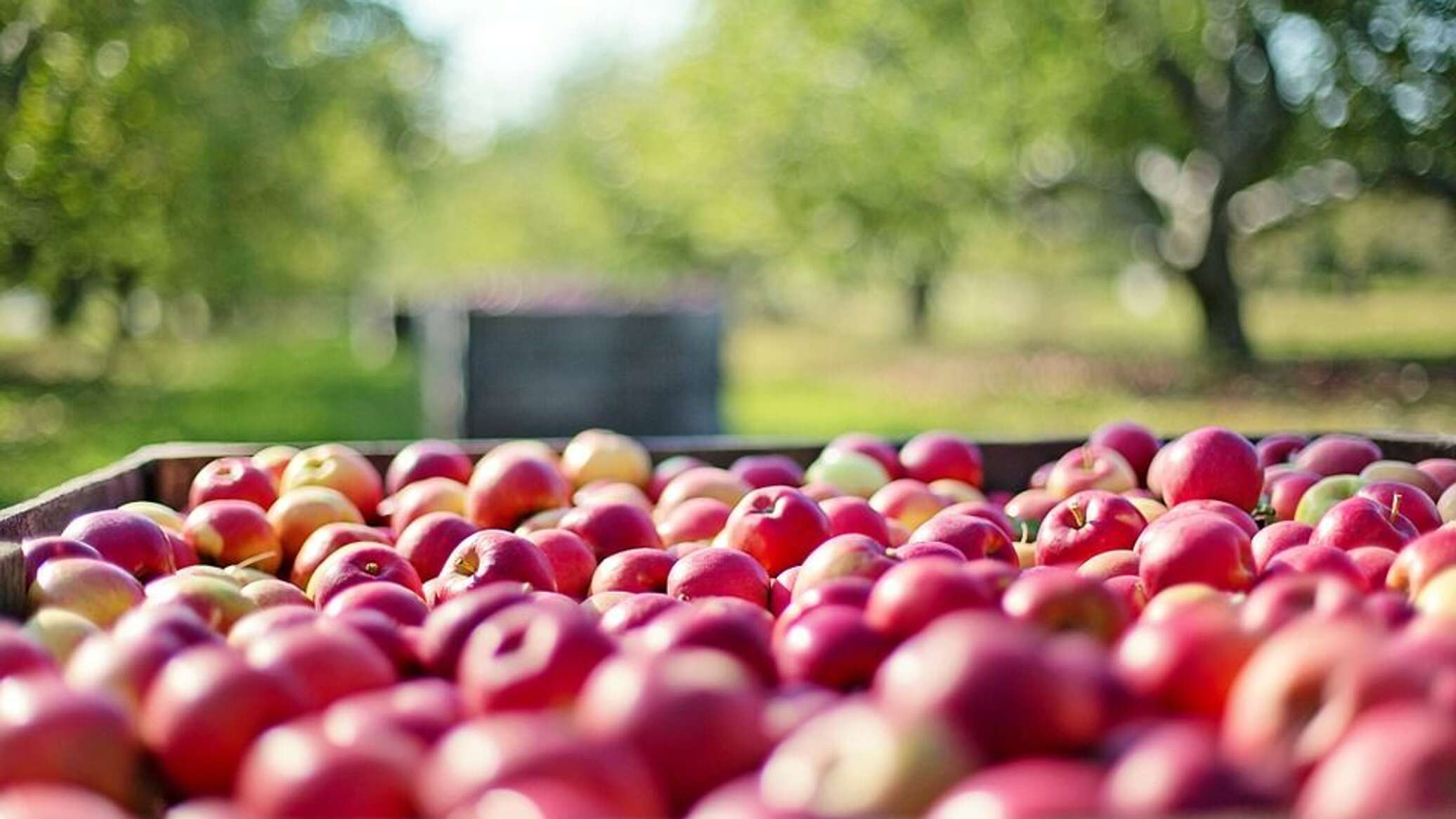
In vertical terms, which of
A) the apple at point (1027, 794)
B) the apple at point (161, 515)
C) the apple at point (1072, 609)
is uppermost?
the apple at point (1072, 609)

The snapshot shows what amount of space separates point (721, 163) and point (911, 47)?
4.32 meters

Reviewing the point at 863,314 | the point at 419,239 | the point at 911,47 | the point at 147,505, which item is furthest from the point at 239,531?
the point at 419,239

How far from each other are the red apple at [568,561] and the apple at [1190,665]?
1.50 m

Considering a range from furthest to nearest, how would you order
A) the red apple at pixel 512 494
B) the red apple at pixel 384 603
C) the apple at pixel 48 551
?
the red apple at pixel 512 494, the apple at pixel 48 551, the red apple at pixel 384 603

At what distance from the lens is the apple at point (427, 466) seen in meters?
4.18

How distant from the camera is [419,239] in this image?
251 feet

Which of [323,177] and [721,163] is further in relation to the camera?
[323,177]

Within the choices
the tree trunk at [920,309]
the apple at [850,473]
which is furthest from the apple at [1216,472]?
the tree trunk at [920,309]

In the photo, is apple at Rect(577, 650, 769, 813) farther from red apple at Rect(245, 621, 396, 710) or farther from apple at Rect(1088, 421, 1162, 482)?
apple at Rect(1088, 421, 1162, 482)

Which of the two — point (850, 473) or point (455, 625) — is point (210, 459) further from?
point (455, 625)

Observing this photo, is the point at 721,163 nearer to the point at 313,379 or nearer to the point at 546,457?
the point at 313,379

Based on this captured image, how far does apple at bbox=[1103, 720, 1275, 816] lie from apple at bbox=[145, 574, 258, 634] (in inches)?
62.8

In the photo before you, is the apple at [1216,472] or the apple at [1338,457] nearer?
the apple at [1216,472]

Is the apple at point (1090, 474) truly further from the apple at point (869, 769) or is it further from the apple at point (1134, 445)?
the apple at point (869, 769)
